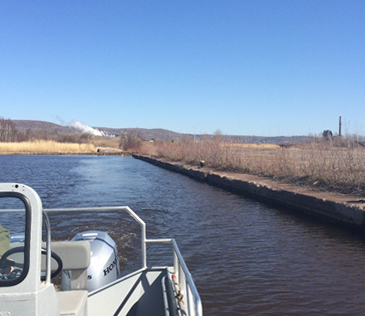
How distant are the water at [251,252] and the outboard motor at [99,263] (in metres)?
1.67

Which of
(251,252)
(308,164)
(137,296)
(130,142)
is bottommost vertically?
(251,252)

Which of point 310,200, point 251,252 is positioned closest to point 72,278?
point 251,252

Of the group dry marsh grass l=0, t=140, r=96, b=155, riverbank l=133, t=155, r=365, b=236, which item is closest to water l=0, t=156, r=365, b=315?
riverbank l=133, t=155, r=365, b=236

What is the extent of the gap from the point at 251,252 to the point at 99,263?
4.57 m

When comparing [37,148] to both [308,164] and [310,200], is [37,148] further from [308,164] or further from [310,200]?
[310,200]

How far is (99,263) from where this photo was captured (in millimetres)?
4914

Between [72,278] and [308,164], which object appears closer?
[72,278]

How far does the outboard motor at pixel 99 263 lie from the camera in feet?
15.8

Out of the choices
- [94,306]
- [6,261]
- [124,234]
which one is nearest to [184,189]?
[124,234]

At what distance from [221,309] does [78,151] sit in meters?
69.7

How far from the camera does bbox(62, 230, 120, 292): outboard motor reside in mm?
4812

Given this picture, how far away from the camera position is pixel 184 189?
66.9 feet

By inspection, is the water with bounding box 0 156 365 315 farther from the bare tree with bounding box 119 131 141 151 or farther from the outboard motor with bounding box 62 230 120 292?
the bare tree with bounding box 119 131 141 151

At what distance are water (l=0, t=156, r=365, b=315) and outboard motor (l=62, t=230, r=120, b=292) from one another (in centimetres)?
167
